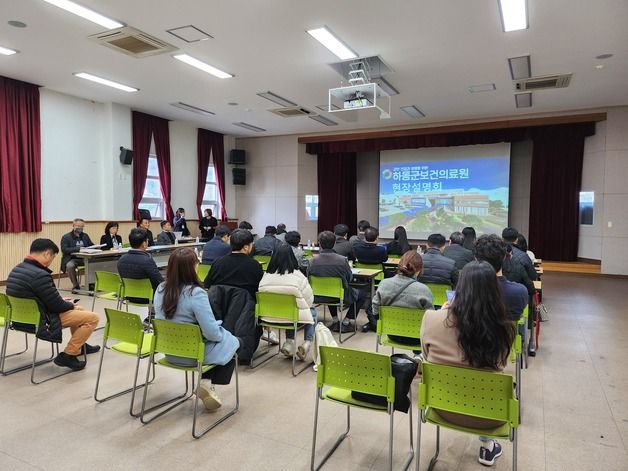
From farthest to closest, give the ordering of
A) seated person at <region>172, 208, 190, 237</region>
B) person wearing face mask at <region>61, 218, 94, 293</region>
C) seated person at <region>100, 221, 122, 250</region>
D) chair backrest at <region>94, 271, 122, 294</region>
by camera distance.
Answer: seated person at <region>172, 208, 190, 237</region>
seated person at <region>100, 221, 122, 250</region>
person wearing face mask at <region>61, 218, 94, 293</region>
chair backrest at <region>94, 271, 122, 294</region>

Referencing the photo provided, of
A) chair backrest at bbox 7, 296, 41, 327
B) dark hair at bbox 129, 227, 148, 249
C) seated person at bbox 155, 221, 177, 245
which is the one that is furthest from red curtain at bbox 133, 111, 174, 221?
chair backrest at bbox 7, 296, 41, 327

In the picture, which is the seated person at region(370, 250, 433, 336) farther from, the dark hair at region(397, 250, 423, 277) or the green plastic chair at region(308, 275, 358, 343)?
the green plastic chair at region(308, 275, 358, 343)

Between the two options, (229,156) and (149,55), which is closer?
(149,55)

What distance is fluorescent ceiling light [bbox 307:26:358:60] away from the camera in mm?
5270

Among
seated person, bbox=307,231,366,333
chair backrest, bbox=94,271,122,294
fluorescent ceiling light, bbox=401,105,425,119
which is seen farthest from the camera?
fluorescent ceiling light, bbox=401,105,425,119

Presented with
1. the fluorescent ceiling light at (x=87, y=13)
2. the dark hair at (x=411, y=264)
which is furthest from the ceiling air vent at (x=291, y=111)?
the dark hair at (x=411, y=264)

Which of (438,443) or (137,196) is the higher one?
(137,196)

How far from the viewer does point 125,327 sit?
Result: 301 cm

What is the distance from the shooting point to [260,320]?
13.1 feet

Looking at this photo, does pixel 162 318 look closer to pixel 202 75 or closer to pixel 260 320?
pixel 260 320

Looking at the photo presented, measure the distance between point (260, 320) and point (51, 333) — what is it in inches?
68.9

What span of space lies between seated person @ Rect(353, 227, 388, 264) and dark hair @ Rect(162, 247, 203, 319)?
3.26 metres

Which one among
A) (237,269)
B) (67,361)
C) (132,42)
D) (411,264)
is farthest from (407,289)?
(132,42)

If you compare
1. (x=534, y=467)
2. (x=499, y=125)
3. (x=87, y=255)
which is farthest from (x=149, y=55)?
(x=499, y=125)
